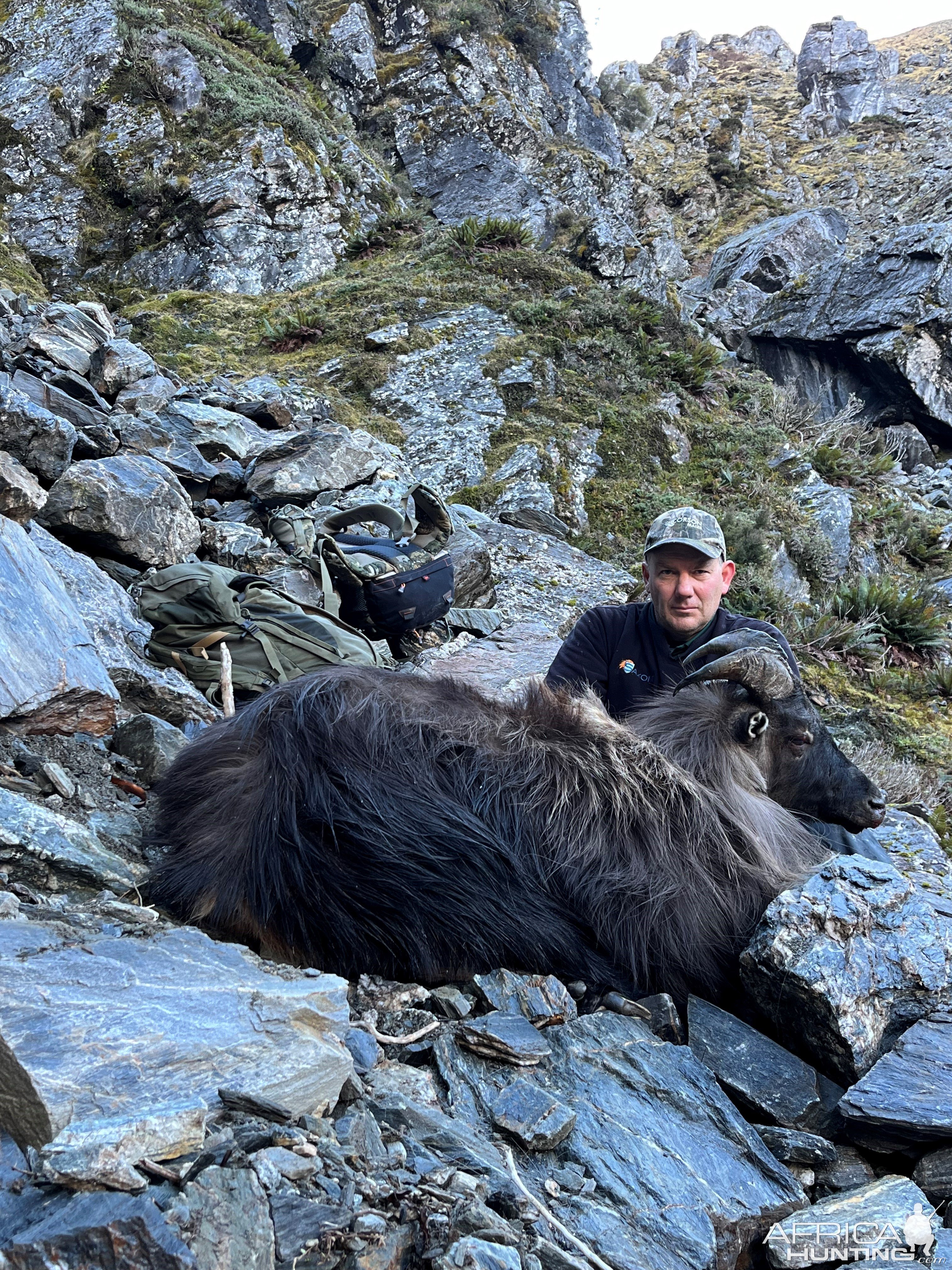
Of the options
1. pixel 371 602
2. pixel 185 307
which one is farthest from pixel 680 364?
pixel 371 602

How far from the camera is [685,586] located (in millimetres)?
4785

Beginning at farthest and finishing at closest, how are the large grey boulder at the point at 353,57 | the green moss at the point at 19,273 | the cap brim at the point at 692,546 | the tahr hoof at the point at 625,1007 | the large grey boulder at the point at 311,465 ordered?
the large grey boulder at the point at 353,57 < the green moss at the point at 19,273 < the large grey boulder at the point at 311,465 < the cap brim at the point at 692,546 < the tahr hoof at the point at 625,1007

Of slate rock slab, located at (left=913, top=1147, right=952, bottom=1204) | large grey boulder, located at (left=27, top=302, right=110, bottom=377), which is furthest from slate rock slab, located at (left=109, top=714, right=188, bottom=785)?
large grey boulder, located at (left=27, top=302, right=110, bottom=377)

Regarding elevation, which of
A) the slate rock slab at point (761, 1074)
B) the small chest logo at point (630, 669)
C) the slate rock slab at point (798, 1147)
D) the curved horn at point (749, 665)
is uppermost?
the curved horn at point (749, 665)

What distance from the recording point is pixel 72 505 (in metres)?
5.09

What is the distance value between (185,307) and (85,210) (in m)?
4.08

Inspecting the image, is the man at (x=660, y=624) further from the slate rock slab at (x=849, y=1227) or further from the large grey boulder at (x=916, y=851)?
the slate rock slab at (x=849, y=1227)

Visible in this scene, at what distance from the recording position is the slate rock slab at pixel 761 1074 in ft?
8.20

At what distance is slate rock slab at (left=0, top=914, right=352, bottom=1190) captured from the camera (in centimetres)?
144

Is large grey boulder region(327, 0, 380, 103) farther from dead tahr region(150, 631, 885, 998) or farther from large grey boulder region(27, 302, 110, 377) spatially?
dead tahr region(150, 631, 885, 998)

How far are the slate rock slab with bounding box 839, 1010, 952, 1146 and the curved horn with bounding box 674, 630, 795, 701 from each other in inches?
62.8

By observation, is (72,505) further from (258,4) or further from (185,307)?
(258,4)

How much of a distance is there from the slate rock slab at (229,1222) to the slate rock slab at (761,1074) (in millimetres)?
1608

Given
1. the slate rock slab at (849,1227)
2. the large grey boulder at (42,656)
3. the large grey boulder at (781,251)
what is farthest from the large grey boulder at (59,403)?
the large grey boulder at (781,251)
